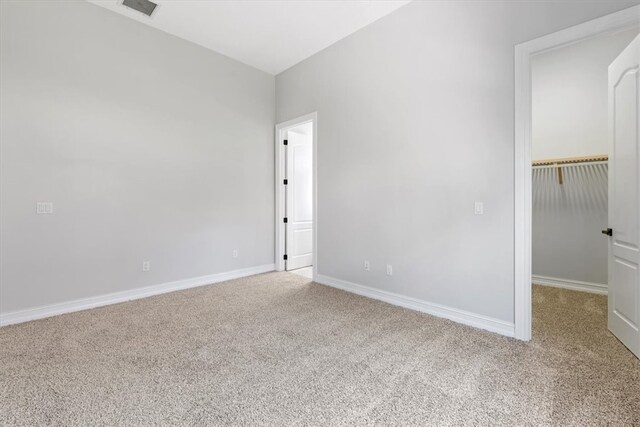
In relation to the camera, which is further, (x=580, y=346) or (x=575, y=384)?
(x=580, y=346)

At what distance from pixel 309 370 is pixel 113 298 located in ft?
8.53

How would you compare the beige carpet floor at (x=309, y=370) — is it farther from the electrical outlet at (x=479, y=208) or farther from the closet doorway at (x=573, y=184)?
the electrical outlet at (x=479, y=208)

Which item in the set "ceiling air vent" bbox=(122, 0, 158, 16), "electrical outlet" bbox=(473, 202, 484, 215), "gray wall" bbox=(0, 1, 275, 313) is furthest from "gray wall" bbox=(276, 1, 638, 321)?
"ceiling air vent" bbox=(122, 0, 158, 16)

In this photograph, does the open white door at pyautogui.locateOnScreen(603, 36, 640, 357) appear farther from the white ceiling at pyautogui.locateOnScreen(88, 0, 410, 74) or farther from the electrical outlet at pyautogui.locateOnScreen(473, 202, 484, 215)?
the white ceiling at pyautogui.locateOnScreen(88, 0, 410, 74)

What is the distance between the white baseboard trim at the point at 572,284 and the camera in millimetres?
3461

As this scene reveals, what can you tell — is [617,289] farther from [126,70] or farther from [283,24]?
[126,70]

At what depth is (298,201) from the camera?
16.4 ft

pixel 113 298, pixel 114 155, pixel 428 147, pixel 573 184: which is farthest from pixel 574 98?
pixel 113 298

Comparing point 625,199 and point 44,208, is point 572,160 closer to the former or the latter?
point 625,199

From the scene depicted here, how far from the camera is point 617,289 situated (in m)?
2.36

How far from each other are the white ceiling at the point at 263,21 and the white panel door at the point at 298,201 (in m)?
1.40

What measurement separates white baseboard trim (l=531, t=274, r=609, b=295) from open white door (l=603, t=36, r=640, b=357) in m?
1.30

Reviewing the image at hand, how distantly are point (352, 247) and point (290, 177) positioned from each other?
1.80 m

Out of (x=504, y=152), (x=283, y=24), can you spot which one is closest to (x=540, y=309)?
(x=504, y=152)
